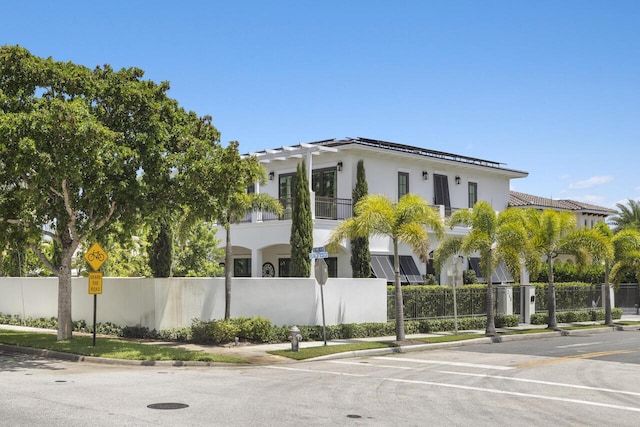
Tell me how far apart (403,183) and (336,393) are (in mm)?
24373

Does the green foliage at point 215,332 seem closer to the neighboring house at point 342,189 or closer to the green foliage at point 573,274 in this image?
the neighboring house at point 342,189

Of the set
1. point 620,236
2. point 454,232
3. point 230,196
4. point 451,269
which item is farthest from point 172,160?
point 620,236

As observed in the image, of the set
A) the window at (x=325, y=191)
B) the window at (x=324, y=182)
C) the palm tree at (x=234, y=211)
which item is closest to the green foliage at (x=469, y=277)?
the window at (x=325, y=191)

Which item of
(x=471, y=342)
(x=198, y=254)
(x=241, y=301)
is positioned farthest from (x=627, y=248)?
(x=241, y=301)

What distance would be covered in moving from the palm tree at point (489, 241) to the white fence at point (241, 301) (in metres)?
3.65

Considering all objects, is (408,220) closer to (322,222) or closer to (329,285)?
(329,285)

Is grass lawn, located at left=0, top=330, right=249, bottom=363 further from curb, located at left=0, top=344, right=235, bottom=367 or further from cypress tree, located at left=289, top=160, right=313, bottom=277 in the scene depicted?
cypress tree, located at left=289, top=160, right=313, bottom=277

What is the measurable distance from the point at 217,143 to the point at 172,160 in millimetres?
2836

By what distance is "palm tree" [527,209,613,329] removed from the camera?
31.6m

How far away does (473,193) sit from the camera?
41.4m

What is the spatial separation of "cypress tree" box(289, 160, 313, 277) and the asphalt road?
973 cm

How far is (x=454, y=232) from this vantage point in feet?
126

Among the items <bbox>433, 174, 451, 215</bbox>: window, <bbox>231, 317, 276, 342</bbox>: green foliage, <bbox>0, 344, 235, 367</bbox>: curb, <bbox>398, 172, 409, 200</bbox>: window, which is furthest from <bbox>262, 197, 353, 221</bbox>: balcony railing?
<bbox>0, 344, 235, 367</bbox>: curb

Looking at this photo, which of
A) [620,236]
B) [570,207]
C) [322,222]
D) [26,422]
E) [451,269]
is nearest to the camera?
[26,422]
